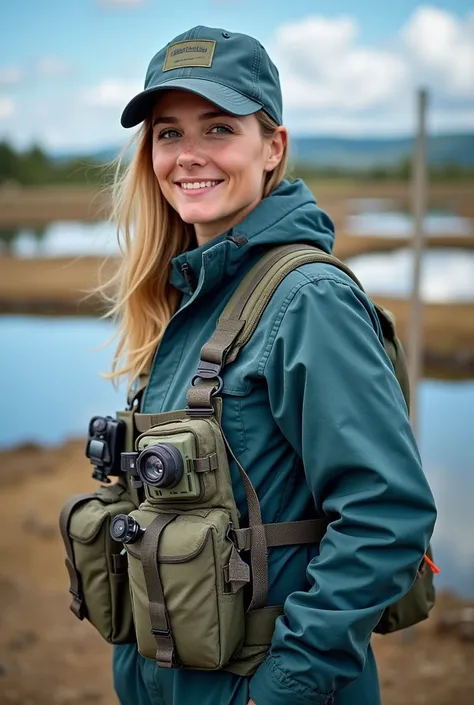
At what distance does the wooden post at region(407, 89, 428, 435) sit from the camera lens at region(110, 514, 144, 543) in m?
2.75

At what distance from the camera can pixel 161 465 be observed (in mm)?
1429

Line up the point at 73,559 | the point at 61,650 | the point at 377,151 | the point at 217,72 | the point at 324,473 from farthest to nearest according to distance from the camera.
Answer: the point at 377,151 → the point at 61,650 → the point at 73,559 → the point at 217,72 → the point at 324,473

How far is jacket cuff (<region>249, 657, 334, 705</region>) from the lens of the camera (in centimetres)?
→ 140

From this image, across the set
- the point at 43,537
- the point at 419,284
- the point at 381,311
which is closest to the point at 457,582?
the point at 419,284

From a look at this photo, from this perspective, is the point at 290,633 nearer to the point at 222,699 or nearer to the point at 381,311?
the point at 222,699

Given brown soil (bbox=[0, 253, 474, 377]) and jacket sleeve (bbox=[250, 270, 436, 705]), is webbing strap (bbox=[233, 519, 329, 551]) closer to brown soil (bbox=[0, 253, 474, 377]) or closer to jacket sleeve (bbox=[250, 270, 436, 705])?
jacket sleeve (bbox=[250, 270, 436, 705])

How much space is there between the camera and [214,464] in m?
1.46

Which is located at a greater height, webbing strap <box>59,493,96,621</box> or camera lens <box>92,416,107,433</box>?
camera lens <box>92,416,107,433</box>

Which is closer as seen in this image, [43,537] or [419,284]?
[419,284]

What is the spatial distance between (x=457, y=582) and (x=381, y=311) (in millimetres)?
3940

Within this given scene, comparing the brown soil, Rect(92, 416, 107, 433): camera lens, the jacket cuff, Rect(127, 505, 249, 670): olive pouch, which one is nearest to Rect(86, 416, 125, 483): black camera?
Rect(92, 416, 107, 433): camera lens

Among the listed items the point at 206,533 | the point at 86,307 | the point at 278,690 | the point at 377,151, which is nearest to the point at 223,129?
the point at 206,533

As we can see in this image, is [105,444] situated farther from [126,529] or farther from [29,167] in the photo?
[29,167]

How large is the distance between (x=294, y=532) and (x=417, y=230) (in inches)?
109
